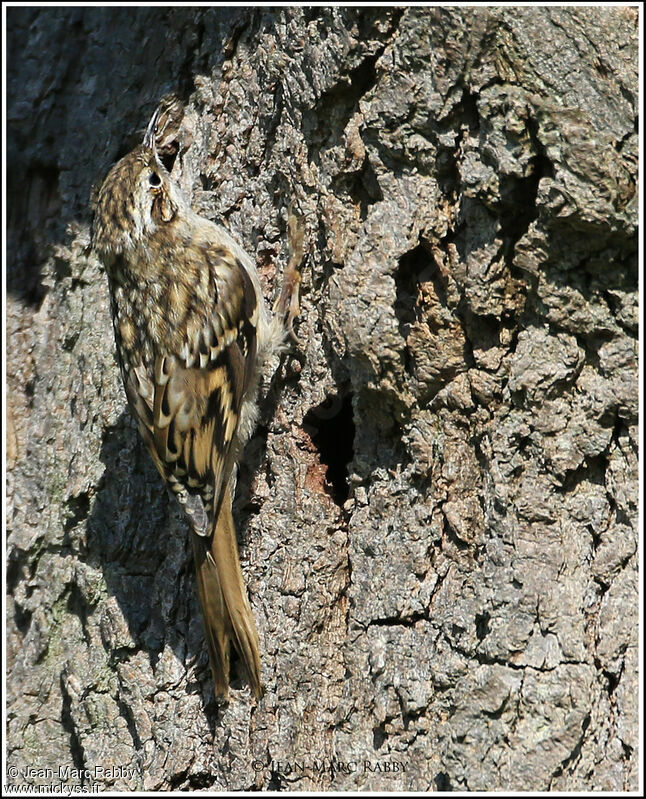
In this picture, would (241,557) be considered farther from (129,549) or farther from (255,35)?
(255,35)

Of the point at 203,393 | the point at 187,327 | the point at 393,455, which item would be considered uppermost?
the point at 187,327

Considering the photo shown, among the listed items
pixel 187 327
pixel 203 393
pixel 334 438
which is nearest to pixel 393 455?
pixel 334 438

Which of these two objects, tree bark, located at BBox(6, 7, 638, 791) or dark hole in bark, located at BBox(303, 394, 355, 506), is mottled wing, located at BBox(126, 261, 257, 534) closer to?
tree bark, located at BBox(6, 7, 638, 791)

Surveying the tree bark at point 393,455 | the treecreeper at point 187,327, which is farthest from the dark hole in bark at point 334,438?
the treecreeper at point 187,327

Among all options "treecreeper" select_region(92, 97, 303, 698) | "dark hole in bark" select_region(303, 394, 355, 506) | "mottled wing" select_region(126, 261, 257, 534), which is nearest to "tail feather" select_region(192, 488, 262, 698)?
"treecreeper" select_region(92, 97, 303, 698)

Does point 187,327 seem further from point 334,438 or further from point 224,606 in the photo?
point 224,606

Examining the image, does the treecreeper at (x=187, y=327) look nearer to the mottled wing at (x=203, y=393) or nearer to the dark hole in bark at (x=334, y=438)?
the mottled wing at (x=203, y=393)

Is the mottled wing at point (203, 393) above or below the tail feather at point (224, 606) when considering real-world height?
above
